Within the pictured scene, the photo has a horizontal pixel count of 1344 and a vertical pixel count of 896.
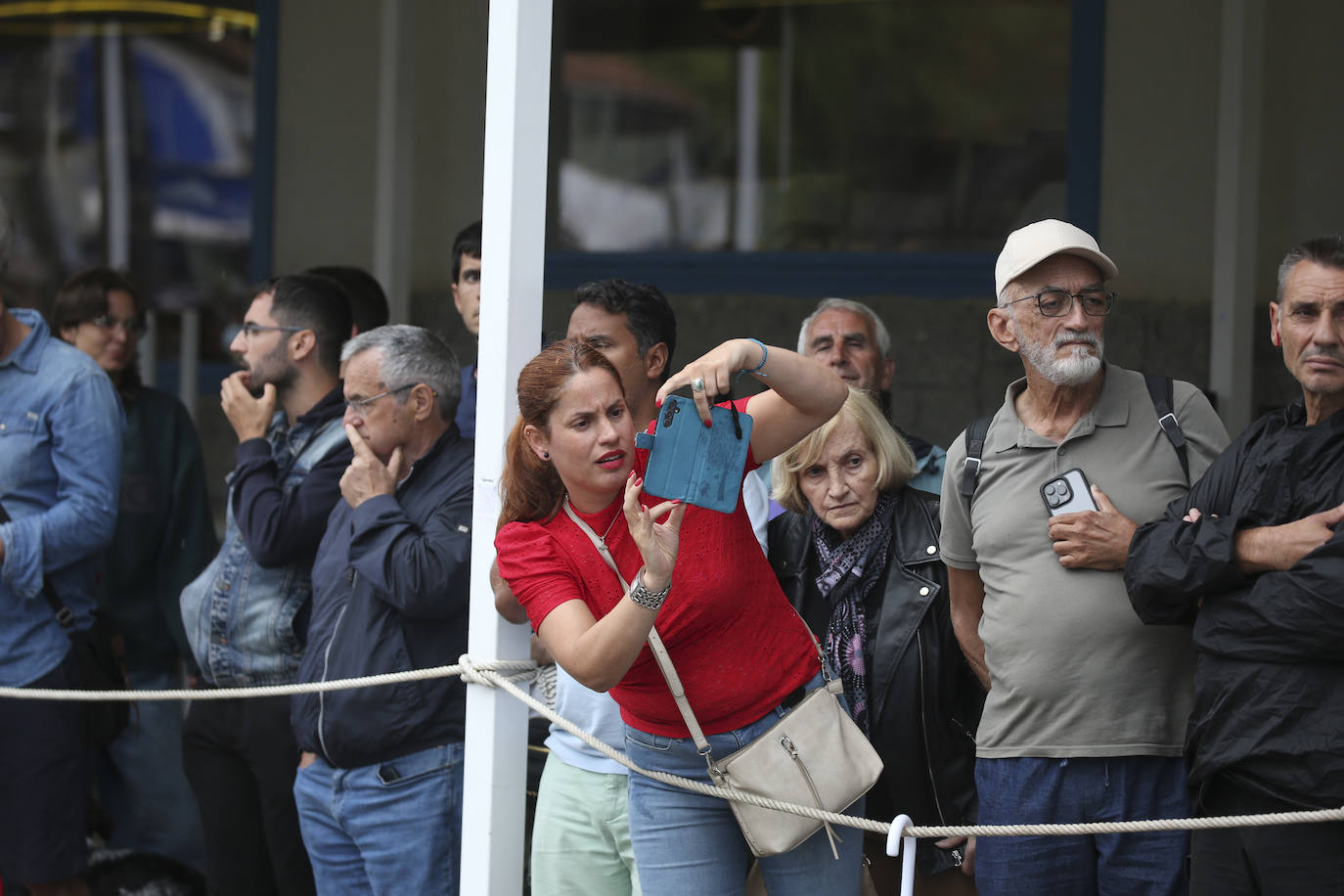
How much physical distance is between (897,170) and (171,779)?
5.72 m

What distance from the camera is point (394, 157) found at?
21.0 feet

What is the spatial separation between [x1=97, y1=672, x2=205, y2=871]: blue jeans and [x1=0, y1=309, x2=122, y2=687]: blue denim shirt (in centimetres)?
74

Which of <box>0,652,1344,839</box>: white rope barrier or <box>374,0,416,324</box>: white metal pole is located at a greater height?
<box>374,0,416,324</box>: white metal pole

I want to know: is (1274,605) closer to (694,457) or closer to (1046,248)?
(1046,248)

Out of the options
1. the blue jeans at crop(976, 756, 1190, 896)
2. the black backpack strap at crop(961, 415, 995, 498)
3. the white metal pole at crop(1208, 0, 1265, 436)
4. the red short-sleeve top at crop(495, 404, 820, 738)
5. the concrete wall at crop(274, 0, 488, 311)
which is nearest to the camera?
the red short-sleeve top at crop(495, 404, 820, 738)

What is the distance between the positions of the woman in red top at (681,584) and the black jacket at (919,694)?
0.51m

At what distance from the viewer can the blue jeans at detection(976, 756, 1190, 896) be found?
8.78 feet

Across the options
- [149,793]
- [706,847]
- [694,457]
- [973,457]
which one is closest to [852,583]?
[973,457]

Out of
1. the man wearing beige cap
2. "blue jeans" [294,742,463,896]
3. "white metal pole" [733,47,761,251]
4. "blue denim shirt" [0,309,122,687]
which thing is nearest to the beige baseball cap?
the man wearing beige cap

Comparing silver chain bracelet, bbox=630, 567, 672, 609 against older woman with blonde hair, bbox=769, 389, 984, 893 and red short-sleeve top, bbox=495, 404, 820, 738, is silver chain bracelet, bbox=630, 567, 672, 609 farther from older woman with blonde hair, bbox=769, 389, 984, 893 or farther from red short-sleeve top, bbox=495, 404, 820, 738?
older woman with blonde hair, bbox=769, 389, 984, 893

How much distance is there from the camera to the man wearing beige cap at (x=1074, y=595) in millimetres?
2699

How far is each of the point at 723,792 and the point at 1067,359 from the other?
3.48 feet

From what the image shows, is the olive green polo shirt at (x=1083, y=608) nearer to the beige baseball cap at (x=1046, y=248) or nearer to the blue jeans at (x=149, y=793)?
the beige baseball cap at (x=1046, y=248)

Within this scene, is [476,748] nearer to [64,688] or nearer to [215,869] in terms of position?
[215,869]
